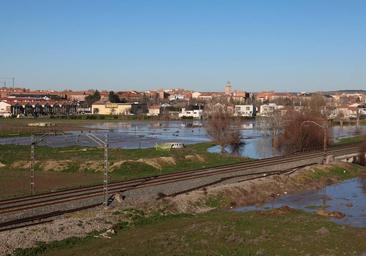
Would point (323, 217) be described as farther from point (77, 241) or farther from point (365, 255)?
point (77, 241)

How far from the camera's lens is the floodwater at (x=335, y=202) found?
106 feet

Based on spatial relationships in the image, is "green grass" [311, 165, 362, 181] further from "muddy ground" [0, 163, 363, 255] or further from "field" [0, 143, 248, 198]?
"field" [0, 143, 248, 198]

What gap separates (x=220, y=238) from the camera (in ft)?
81.6

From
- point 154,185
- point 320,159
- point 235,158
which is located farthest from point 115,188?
point 320,159

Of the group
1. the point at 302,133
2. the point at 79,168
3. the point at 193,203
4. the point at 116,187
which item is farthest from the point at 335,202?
the point at 302,133

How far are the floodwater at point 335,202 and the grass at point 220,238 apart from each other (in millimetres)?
2780

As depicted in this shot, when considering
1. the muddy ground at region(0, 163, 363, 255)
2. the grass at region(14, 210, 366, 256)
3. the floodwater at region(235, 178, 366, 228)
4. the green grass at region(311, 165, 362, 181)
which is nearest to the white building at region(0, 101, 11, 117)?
the green grass at region(311, 165, 362, 181)

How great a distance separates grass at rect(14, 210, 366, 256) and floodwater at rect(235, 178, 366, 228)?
9.12ft

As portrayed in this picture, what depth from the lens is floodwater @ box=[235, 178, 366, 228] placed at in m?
32.2

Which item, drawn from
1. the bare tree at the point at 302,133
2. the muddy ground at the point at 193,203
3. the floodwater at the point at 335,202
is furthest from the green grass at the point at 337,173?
the bare tree at the point at 302,133

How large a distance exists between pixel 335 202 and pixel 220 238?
1568 cm

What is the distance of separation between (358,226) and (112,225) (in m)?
13.5

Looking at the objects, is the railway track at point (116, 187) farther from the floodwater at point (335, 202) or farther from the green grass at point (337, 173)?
the floodwater at point (335, 202)

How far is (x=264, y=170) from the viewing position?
49312 mm
